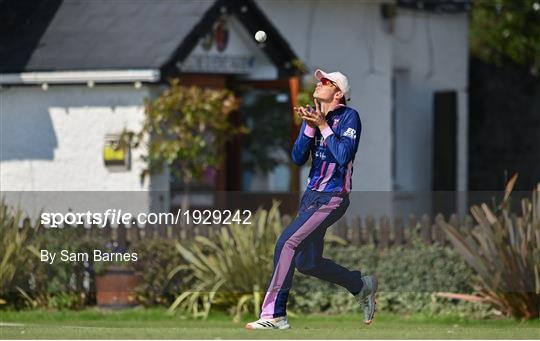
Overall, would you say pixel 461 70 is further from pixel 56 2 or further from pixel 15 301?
pixel 15 301

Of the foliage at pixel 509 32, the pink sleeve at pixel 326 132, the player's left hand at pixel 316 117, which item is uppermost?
the foliage at pixel 509 32

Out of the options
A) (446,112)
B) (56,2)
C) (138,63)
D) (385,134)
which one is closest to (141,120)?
(138,63)

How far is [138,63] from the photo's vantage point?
1877cm

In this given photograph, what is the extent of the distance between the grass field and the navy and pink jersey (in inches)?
47.5

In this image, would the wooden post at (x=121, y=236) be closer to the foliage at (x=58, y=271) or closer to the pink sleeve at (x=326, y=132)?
the foliage at (x=58, y=271)

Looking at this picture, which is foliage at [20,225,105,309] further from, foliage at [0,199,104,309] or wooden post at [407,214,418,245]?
wooden post at [407,214,418,245]

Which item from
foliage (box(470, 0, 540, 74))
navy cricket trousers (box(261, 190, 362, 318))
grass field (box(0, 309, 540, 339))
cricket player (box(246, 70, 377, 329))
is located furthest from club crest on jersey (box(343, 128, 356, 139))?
foliage (box(470, 0, 540, 74))

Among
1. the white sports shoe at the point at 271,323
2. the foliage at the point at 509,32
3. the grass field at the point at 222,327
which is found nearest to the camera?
the white sports shoe at the point at 271,323

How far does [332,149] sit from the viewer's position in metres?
10.8

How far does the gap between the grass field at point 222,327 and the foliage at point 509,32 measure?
13.3 meters

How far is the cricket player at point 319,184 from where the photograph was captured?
10914 mm

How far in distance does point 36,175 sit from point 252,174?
3.54 metres

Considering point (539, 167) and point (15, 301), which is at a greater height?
point (539, 167)

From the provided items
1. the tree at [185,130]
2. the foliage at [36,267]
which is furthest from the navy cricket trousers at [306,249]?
the tree at [185,130]
